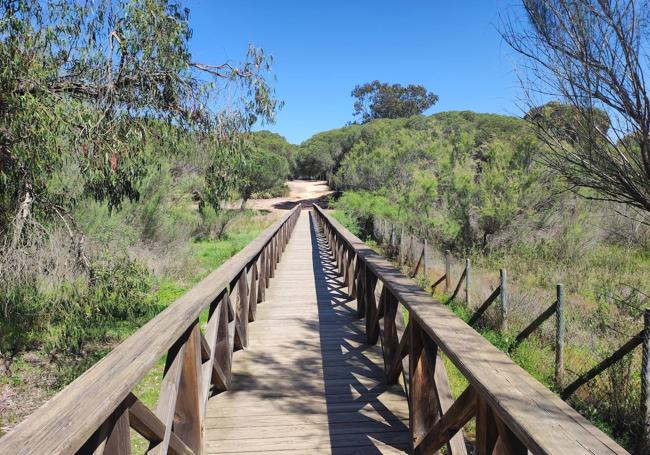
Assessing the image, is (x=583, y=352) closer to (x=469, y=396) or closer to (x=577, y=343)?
(x=577, y=343)

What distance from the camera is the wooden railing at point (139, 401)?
1172 mm

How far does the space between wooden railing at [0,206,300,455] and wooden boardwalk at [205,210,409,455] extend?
0.96 feet

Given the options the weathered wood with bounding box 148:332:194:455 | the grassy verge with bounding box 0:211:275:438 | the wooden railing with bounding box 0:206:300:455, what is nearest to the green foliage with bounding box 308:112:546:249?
the grassy verge with bounding box 0:211:275:438

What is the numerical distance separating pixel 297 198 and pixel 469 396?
2064 inches

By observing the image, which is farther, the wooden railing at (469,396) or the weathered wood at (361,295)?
the weathered wood at (361,295)

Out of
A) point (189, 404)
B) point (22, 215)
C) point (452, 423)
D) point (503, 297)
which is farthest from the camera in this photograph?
point (503, 297)

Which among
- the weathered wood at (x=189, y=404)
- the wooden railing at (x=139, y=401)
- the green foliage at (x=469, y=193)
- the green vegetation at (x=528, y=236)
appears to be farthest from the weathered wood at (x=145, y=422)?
the green foliage at (x=469, y=193)

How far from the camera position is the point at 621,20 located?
3.65 meters

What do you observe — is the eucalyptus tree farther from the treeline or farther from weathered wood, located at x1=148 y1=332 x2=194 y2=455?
weathered wood, located at x1=148 y1=332 x2=194 y2=455

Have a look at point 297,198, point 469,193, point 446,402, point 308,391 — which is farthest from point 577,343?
point 297,198

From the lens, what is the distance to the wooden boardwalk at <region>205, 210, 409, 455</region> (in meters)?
2.77

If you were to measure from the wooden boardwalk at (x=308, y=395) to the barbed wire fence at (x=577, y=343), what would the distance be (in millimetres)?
1897

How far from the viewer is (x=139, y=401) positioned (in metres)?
1.65

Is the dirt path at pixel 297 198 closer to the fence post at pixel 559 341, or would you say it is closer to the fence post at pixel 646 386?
the fence post at pixel 559 341
